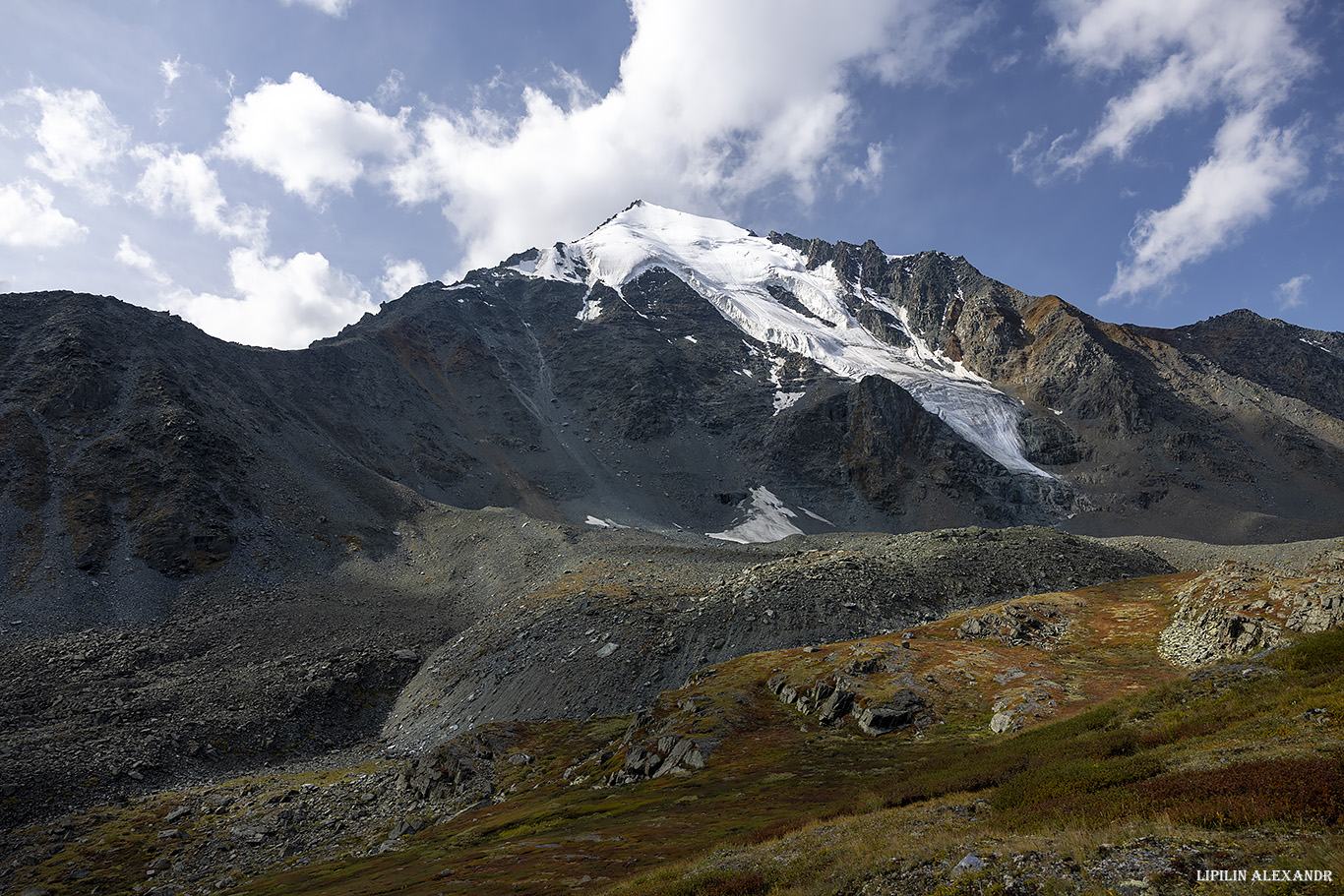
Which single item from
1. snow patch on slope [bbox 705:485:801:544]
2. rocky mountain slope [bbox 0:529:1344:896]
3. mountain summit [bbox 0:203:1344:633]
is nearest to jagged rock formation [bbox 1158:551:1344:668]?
rocky mountain slope [bbox 0:529:1344:896]

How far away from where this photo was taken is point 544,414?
591 feet

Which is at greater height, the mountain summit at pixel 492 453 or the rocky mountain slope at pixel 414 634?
the mountain summit at pixel 492 453

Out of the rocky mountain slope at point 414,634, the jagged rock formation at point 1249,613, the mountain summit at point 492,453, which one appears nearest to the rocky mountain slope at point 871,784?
the jagged rock formation at point 1249,613

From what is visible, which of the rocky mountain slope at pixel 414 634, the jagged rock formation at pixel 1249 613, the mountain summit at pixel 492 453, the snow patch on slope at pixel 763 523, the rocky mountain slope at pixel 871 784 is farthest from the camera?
the snow patch on slope at pixel 763 523

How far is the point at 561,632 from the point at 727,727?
71.1ft

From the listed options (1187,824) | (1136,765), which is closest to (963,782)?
(1136,765)

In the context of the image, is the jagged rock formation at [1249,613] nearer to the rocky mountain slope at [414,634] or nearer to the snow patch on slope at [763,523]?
the rocky mountain slope at [414,634]

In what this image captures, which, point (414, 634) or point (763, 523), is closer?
point (414, 634)

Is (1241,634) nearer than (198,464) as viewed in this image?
Yes

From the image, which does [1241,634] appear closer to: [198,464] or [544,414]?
[198,464]

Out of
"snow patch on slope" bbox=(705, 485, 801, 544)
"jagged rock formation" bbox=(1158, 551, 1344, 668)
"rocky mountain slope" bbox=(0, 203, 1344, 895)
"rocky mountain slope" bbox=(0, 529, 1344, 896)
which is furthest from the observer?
"snow patch on slope" bbox=(705, 485, 801, 544)

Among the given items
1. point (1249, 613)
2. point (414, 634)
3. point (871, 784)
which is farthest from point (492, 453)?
point (1249, 613)

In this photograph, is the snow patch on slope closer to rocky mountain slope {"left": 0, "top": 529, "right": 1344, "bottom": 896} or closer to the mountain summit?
the mountain summit

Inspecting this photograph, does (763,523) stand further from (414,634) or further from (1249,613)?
(1249,613)
